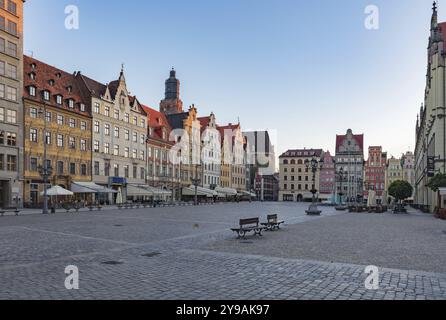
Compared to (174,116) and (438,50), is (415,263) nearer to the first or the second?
(438,50)

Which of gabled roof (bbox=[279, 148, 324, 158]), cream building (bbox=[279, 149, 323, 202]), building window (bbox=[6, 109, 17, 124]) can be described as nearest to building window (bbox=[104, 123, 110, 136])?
building window (bbox=[6, 109, 17, 124])

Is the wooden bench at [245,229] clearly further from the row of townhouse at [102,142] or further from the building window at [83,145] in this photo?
the building window at [83,145]

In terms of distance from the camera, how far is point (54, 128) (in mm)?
49188

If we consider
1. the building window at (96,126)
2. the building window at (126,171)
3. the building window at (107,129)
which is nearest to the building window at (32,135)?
the building window at (96,126)

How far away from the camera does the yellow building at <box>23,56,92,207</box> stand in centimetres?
4600

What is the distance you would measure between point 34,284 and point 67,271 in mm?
1374

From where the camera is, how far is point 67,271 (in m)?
9.87

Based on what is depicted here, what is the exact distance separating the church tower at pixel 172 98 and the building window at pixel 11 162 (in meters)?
57.5

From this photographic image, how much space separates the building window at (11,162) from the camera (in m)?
43.3

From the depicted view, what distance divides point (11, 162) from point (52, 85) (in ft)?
41.6

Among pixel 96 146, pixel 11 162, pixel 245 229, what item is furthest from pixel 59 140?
pixel 245 229

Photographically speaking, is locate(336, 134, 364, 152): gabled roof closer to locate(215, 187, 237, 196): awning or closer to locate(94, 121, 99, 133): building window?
locate(215, 187, 237, 196): awning
